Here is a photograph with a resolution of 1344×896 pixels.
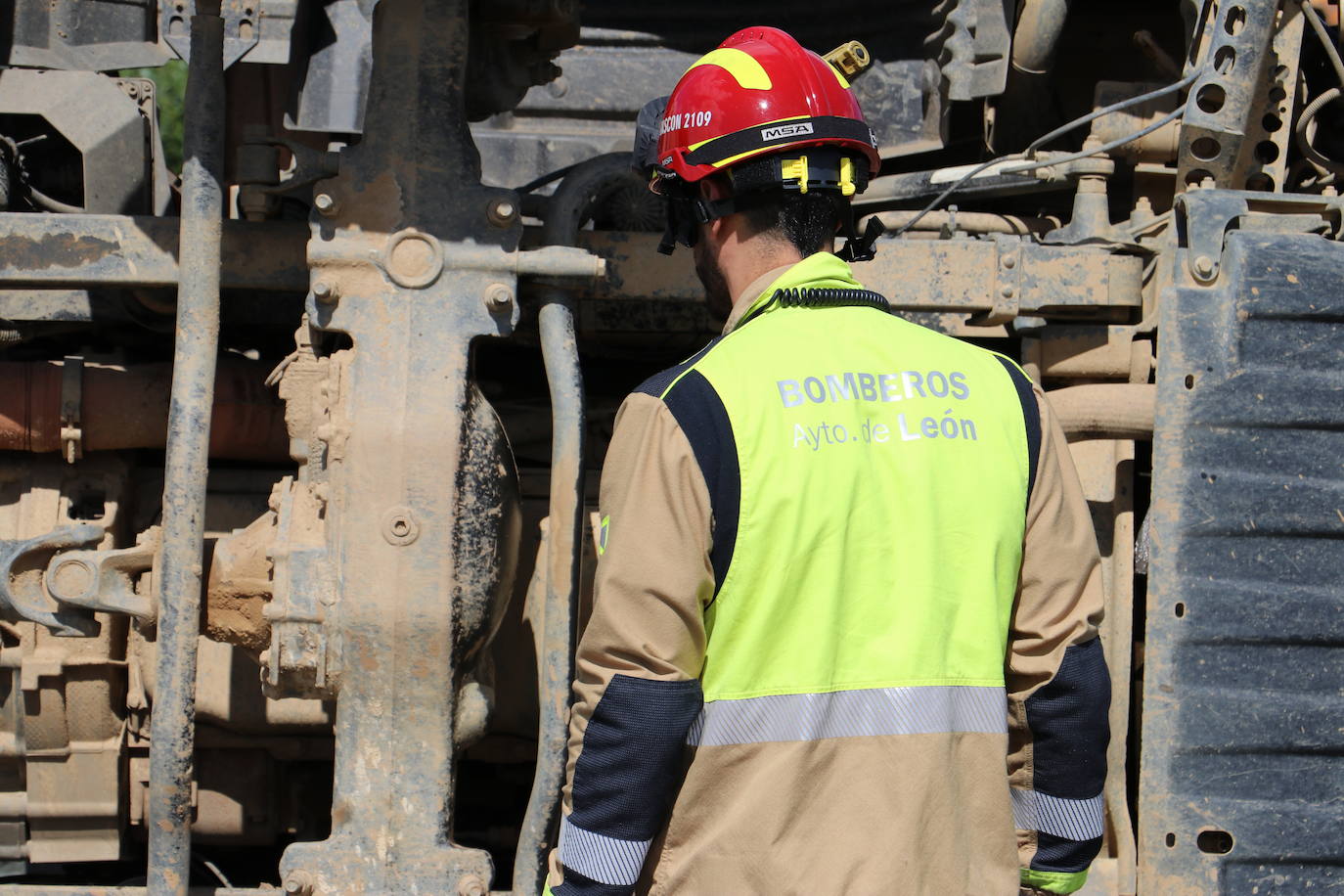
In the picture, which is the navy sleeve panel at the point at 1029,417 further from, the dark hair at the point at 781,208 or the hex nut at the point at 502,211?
the hex nut at the point at 502,211

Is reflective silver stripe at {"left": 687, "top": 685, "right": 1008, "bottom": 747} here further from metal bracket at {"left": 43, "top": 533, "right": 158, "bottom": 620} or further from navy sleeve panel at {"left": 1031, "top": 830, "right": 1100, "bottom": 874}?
metal bracket at {"left": 43, "top": 533, "right": 158, "bottom": 620}

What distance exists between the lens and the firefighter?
6.16 ft

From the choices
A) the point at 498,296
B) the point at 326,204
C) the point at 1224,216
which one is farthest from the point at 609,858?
the point at 1224,216

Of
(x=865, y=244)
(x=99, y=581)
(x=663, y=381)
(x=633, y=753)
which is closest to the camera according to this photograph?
(x=633, y=753)

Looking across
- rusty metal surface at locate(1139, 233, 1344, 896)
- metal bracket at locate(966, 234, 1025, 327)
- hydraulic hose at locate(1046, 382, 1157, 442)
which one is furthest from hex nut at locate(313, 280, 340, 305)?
rusty metal surface at locate(1139, 233, 1344, 896)

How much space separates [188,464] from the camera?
2.72 metres

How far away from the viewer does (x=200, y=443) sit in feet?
8.98

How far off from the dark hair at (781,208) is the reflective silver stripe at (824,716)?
0.70 m

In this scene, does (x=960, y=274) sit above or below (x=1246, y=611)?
above

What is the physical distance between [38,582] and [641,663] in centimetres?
162

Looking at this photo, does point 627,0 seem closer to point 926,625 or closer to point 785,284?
point 785,284

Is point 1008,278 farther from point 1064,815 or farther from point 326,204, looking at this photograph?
point 326,204

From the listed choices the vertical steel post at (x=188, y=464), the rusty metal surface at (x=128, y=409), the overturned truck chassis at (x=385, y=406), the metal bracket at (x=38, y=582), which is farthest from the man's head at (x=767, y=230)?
the metal bracket at (x=38, y=582)

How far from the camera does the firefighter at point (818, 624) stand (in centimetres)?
188
